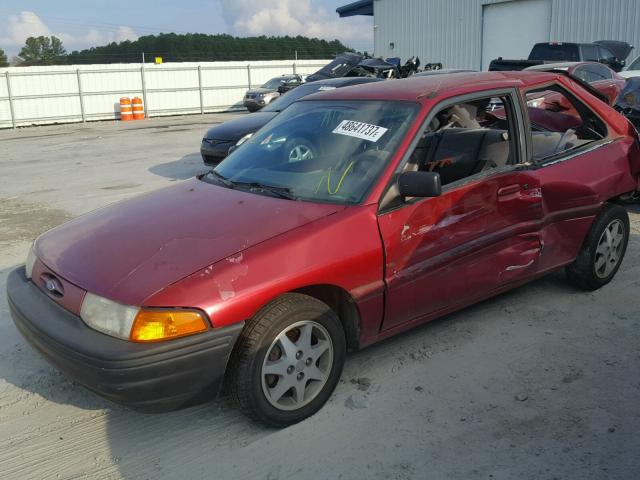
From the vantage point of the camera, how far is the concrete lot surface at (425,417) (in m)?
2.78

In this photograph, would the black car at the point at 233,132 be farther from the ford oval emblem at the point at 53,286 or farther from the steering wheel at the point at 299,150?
the ford oval emblem at the point at 53,286

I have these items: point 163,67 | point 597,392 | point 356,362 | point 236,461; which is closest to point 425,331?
point 356,362

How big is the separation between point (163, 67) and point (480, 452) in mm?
24688

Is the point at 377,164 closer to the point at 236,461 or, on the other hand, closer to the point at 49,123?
the point at 236,461

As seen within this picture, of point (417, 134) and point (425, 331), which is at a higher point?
point (417, 134)

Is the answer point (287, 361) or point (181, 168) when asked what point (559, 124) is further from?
point (181, 168)

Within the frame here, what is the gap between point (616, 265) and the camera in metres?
4.77

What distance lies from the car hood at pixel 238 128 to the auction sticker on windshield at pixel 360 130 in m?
5.70

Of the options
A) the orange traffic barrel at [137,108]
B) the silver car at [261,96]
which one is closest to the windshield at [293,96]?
the silver car at [261,96]

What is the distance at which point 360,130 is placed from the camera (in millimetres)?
3660

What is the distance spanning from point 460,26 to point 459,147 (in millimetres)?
23967

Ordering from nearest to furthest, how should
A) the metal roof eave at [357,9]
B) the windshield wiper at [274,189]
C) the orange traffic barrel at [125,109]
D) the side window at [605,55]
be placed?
the windshield wiper at [274,189], the side window at [605,55], the orange traffic barrel at [125,109], the metal roof eave at [357,9]

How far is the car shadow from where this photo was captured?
10.4m

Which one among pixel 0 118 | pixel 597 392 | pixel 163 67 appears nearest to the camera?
pixel 597 392
